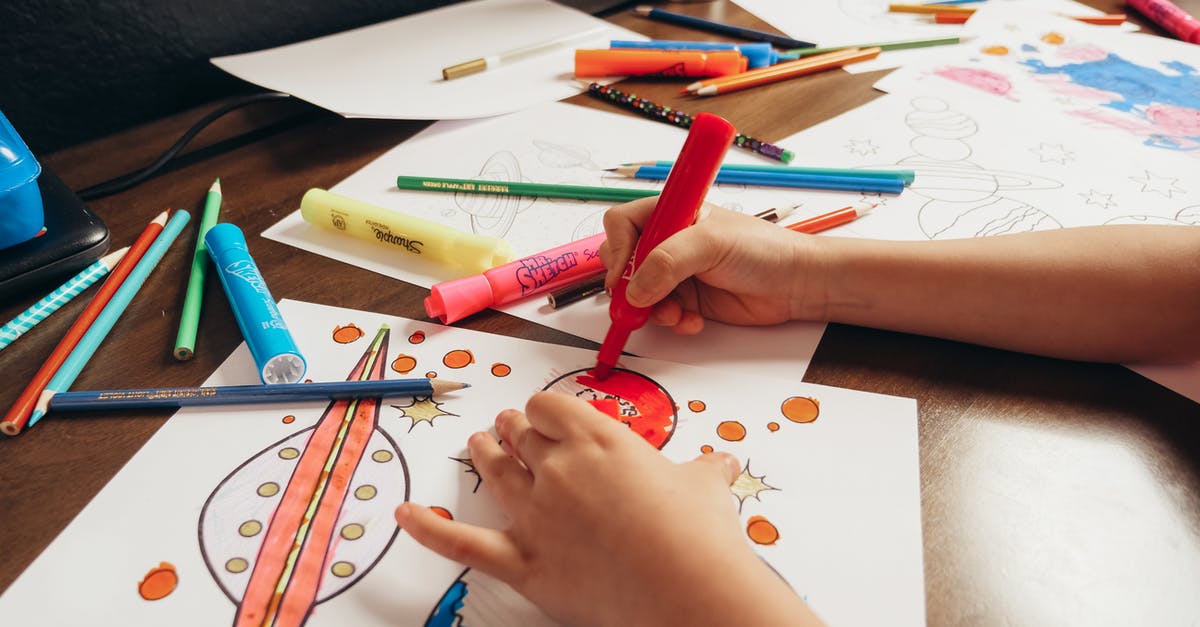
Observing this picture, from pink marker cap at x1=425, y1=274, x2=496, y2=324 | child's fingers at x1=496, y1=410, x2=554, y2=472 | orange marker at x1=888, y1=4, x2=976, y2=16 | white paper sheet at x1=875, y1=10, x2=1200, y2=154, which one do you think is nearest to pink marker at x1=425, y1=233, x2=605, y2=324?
pink marker cap at x1=425, y1=274, x2=496, y2=324

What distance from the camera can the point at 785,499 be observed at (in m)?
0.40

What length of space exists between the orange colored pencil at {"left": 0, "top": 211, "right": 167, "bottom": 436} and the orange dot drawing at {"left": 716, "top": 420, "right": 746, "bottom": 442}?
1.36 feet

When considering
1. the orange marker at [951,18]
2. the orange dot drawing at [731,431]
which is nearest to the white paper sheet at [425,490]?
the orange dot drawing at [731,431]

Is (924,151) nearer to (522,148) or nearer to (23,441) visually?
(522,148)

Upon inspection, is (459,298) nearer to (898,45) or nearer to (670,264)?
(670,264)

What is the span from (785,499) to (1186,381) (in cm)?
29

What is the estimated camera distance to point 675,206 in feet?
1.60

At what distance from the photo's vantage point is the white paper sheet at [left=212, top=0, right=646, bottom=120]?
2.52 feet

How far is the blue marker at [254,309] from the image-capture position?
0.48m

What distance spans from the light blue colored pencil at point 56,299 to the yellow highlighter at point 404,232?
147 mm

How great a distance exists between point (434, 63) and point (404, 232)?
1.12 feet

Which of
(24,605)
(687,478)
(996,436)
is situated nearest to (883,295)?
(996,436)

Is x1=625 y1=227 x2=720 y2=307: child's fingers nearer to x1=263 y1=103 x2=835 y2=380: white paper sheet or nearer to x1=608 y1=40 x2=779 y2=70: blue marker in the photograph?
x1=263 y1=103 x2=835 y2=380: white paper sheet

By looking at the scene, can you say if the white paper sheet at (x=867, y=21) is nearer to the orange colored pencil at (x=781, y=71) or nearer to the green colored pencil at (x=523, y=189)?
the orange colored pencil at (x=781, y=71)
